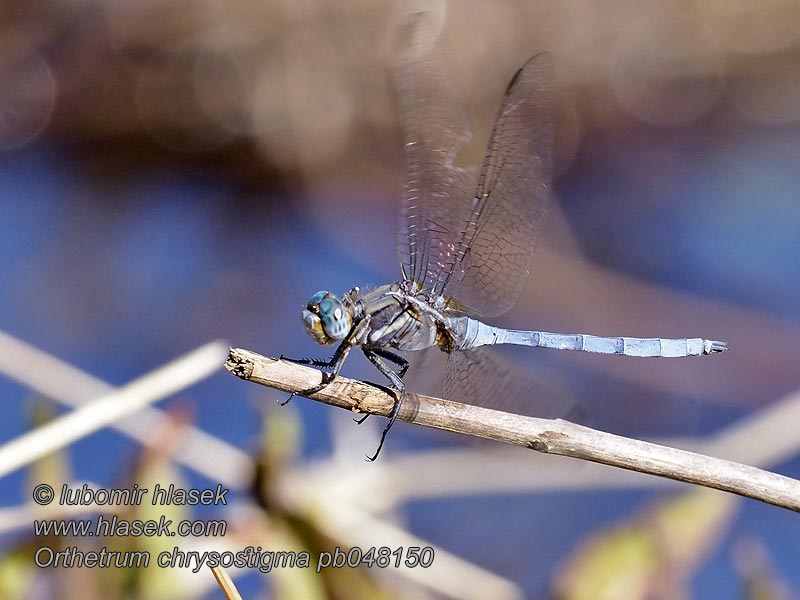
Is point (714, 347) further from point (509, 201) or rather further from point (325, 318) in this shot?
point (325, 318)

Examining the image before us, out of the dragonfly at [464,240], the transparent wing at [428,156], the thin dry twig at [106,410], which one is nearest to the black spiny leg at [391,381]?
the dragonfly at [464,240]

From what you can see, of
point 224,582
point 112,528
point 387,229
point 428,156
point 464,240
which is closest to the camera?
point 224,582

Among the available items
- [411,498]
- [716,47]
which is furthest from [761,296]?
[411,498]

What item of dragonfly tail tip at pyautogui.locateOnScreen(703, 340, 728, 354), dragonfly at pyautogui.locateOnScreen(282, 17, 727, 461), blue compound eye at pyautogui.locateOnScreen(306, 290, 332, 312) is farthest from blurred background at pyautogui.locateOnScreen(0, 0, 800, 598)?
dragonfly tail tip at pyautogui.locateOnScreen(703, 340, 728, 354)

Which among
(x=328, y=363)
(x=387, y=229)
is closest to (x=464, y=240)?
(x=328, y=363)

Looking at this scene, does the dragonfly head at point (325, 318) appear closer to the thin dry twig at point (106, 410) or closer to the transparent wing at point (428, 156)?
the thin dry twig at point (106, 410)
